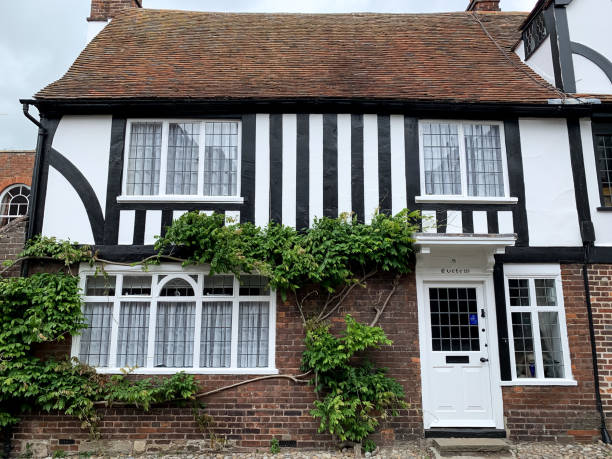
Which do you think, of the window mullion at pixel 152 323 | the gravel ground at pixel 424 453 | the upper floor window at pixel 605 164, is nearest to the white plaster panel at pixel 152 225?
the window mullion at pixel 152 323

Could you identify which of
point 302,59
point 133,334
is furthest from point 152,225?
point 302,59

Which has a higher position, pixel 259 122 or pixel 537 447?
pixel 259 122

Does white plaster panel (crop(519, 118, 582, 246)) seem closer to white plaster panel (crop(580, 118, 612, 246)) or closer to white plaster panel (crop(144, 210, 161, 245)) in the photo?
white plaster panel (crop(580, 118, 612, 246))

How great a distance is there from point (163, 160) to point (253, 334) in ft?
10.5

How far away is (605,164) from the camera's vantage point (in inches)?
294

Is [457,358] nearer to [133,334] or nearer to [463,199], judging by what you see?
[463,199]

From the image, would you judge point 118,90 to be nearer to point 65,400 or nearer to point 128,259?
point 128,259

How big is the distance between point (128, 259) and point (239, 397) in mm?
2707

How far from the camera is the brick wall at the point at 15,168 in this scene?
50.1 feet

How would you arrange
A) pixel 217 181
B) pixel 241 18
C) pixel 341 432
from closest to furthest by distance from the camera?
pixel 341 432 → pixel 217 181 → pixel 241 18

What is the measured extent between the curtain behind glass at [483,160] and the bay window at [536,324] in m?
1.35

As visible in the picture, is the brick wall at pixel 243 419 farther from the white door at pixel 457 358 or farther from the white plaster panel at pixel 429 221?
the white plaster panel at pixel 429 221

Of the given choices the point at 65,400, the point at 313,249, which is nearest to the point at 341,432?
the point at 313,249

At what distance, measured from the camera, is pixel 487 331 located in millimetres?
6895
